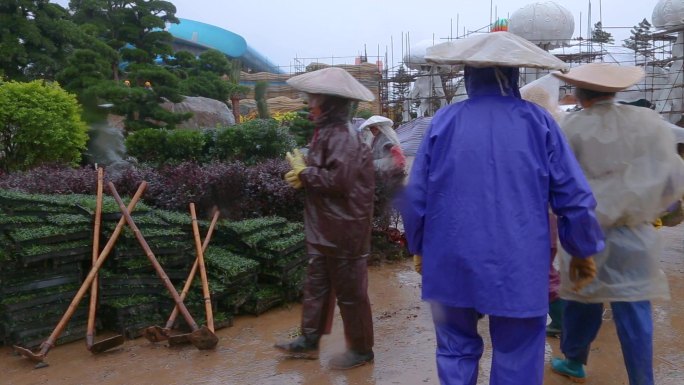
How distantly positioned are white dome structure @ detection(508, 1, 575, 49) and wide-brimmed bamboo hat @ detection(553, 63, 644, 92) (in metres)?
15.7

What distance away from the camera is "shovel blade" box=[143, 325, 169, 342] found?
455 cm

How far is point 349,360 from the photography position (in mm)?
4227

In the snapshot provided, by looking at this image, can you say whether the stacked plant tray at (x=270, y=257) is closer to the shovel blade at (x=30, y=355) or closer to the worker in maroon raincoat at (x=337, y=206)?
the worker in maroon raincoat at (x=337, y=206)

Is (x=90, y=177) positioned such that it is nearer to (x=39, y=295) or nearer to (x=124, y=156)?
(x=39, y=295)

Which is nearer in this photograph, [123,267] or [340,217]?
[340,217]

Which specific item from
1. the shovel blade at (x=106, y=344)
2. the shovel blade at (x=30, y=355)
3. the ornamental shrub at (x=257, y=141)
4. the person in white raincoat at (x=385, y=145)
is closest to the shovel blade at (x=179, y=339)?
the shovel blade at (x=106, y=344)

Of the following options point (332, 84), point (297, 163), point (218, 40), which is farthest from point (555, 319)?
point (218, 40)

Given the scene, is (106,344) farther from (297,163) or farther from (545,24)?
(545,24)

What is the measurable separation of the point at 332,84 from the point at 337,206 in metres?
0.74

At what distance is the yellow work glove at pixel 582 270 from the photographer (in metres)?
3.09

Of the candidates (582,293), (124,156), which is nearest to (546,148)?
(582,293)

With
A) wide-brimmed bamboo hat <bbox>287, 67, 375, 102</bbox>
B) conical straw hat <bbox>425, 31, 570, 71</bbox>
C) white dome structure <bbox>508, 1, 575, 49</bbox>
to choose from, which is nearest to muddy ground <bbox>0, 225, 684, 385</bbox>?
→ wide-brimmed bamboo hat <bbox>287, 67, 375, 102</bbox>

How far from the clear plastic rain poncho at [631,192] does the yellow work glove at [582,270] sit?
13.0 inches

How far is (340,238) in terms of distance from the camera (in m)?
4.11
